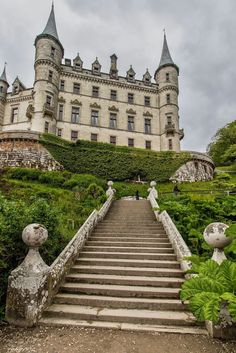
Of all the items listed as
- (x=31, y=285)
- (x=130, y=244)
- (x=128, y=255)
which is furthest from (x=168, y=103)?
(x=31, y=285)

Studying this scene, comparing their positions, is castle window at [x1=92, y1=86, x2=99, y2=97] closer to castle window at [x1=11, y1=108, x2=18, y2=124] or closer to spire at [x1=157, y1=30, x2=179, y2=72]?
spire at [x1=157, y1=30, x2=179, y2=72]

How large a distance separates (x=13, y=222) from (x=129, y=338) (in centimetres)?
328

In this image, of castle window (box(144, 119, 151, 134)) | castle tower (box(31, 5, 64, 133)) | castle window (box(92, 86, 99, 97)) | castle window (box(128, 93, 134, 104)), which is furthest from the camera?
castle window (box(128, 93, 134, 104))

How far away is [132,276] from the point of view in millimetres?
6125

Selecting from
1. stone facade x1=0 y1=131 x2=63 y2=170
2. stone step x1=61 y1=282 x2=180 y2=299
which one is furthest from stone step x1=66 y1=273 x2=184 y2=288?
stone facade x1=0 y1=131 x2=63 y2=170

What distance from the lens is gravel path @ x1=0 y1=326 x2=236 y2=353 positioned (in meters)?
3.62

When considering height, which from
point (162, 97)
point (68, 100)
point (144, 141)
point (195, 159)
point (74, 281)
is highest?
point (162, 97)

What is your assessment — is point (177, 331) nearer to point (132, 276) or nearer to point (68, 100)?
point (132, 276)

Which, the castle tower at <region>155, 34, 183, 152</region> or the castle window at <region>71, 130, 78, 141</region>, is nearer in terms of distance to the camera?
the castle window at <region>71, 130, 78, 141</region>

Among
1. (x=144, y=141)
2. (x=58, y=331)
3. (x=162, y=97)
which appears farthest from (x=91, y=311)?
(x=162, y=97)

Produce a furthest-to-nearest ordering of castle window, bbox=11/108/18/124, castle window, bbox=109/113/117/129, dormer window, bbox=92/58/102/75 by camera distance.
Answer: dormer window, bbox=92/58/102/75 → castle window, bbox=109/113/117/129 → castle window, bbox=11/108/18/124

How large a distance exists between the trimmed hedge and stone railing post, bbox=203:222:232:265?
24.1 m

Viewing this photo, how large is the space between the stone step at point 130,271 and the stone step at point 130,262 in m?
0.18

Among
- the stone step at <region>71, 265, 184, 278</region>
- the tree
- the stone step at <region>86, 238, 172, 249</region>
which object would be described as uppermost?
the tree
